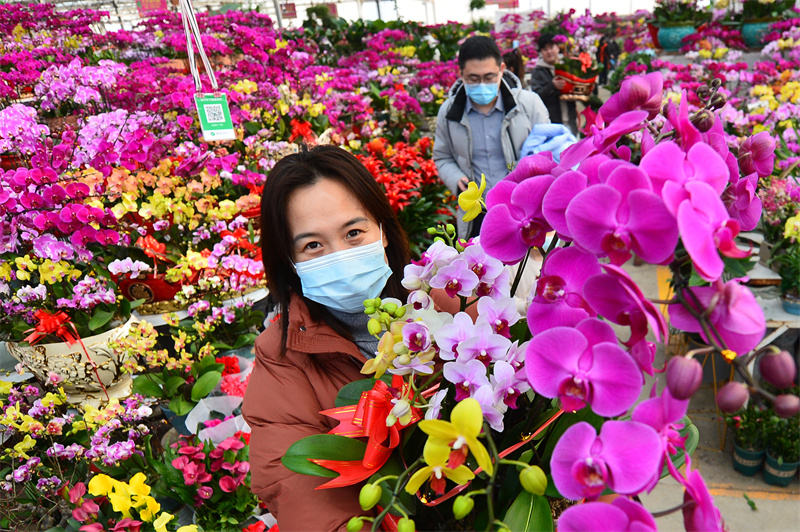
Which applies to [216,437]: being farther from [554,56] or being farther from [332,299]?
[554,56]

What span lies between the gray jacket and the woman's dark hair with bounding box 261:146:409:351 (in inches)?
57.3

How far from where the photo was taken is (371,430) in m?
0.55

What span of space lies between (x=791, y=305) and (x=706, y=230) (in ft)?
8.03

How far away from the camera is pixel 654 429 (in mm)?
342

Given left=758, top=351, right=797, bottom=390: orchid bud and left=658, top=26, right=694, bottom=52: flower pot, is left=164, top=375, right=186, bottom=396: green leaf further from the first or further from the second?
left=658, top=26, right=694, bottom=52: flower pot

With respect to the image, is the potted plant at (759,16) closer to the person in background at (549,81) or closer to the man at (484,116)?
the person in background at (549,81)

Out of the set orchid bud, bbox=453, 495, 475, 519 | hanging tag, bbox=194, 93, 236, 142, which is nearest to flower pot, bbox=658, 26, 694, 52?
hanging tag, bbox=194, 93, 236, 142

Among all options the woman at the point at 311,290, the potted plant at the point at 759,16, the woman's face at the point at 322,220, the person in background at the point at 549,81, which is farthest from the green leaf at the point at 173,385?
the potted plant at the point at 759,16

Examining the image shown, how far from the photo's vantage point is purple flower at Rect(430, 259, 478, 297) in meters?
0.55

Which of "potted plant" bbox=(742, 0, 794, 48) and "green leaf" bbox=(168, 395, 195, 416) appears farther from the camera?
"potted plant" bbox=(742, 0, 794, 48)

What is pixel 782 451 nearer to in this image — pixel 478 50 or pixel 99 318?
pixel 478 50

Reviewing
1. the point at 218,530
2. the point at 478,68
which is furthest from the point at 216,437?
the point at 478,68

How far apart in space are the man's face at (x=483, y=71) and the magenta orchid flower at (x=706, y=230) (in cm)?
229

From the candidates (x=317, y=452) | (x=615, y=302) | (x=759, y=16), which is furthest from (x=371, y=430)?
(x=759, y=16)
